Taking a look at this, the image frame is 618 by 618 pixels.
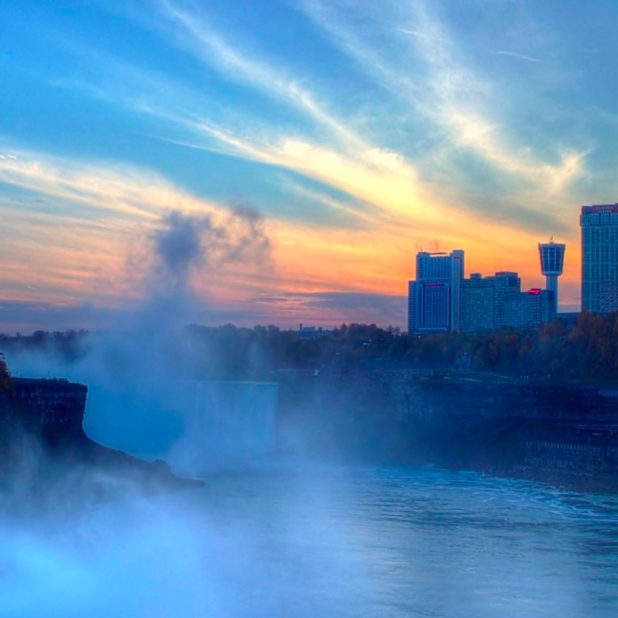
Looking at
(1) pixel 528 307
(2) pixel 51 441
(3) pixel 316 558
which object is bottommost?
(3) pixel 316 558

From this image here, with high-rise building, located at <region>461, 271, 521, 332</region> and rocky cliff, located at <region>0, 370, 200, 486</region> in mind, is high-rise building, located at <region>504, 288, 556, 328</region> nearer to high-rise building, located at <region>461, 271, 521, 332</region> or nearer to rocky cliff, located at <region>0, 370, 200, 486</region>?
high-rise building, located at <region>461, 271, 521, 332</region>

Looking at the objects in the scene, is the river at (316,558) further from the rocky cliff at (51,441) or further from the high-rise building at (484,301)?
Result: the high-rise building at (484,301)

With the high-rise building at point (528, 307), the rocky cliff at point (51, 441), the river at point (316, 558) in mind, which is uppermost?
the high-rise building at point (528, 307)

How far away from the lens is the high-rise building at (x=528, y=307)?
70750 mm

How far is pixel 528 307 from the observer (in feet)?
235

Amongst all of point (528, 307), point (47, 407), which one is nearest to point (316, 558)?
point (47, 407)

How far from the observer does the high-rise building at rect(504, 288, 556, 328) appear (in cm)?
7075

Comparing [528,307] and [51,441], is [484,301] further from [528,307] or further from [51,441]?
[51,441]

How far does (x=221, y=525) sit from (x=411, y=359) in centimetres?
3254

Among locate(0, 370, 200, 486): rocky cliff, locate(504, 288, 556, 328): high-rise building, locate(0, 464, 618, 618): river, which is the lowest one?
locate(0, 464, 618, 618): river

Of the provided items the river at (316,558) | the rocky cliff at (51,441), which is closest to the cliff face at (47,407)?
the rocky cliff at (51,441)

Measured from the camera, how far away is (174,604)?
327 inches

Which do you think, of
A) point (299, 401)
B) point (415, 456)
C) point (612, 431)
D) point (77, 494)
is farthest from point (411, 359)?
point (77, 494)

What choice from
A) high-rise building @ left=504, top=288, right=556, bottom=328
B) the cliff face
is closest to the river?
the cliff face
